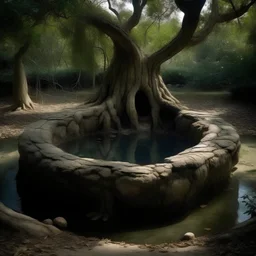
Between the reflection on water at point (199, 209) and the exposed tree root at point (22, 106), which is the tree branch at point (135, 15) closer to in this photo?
the exposed tree root at point (22, 106)

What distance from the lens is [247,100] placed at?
1278 centimetres

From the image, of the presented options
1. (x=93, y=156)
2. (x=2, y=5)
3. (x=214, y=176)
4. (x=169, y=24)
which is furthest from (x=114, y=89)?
(x=169, y=24)

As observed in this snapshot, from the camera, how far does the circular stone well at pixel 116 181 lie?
4.59m

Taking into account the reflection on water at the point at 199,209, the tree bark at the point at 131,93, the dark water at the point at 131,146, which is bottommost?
the reflection on water at the point at 199,209

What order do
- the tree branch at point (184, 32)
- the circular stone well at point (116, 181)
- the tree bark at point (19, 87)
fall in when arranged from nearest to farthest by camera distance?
1. the circular stone well at point (116, 181)
2. the tree branch at point (184, 32)
3. the tree bark at point (19, 87)

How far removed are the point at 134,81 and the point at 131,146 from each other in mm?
2157

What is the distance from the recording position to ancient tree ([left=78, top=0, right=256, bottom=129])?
853 cm

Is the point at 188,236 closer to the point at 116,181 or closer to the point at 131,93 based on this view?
the point at 116,181

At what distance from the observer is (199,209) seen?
5.05 metres

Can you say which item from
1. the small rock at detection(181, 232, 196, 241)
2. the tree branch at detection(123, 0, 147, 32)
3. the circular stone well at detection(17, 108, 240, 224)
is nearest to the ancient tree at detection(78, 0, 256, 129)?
the tree branch at detection(123, 0, 147, 32)

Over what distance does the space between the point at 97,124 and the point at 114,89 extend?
1.11m

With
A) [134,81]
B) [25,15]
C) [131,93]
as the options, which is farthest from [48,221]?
[134,81]

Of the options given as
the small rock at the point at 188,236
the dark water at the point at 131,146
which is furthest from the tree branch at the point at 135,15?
the small rock at the point at 188,236

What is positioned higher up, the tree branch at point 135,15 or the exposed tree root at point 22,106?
the tree branch at point 135,15
